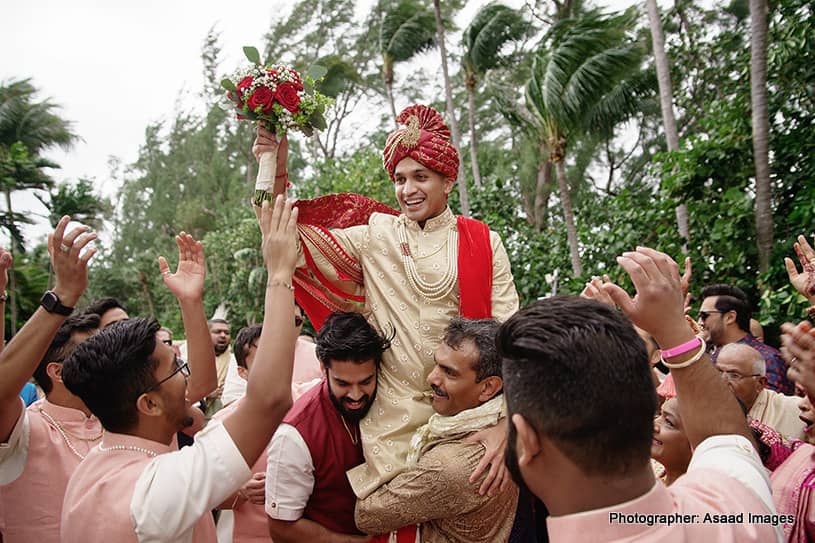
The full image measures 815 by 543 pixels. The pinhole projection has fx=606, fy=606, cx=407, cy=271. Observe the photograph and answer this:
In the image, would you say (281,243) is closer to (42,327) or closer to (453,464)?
(42,327)

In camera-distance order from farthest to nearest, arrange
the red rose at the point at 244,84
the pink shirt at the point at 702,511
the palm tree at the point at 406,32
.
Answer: the palm tree at the point at 406,32, the red rose at the point at 244,84, the pink shirt at the point at 702,511

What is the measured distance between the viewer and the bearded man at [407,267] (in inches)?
124

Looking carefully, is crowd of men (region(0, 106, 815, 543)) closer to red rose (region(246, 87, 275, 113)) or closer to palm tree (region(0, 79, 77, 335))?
red rose (region(246, 87, 275, 113))

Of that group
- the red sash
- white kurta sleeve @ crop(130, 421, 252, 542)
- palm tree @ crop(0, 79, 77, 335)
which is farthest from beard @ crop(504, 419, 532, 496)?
palm tree @ crop(0, 79, 77, 335)

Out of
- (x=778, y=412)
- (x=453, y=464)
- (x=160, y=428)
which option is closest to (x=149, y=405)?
(x=160, y=428)

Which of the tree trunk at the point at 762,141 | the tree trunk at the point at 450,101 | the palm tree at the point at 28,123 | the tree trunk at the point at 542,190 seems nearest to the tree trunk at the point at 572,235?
the tree trunk at the point at 450,101

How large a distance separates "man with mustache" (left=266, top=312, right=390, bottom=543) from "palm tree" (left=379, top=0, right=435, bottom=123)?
48.5 ft

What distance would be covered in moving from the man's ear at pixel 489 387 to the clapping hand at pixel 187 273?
135cm

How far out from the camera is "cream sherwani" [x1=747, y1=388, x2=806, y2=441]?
3.98 meters

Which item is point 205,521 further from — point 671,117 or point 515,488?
point 671,117

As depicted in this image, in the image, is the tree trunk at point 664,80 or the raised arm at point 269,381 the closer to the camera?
the raised arm at point 269,381

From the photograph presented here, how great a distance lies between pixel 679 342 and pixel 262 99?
2157 millimetres

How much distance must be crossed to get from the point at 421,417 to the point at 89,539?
1.56m

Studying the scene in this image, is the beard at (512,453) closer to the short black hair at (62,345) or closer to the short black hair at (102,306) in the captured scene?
the short black hair at (62,345)
